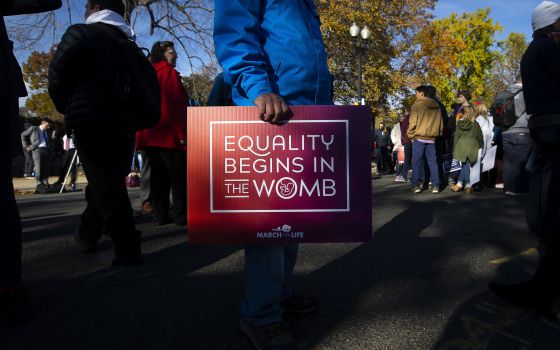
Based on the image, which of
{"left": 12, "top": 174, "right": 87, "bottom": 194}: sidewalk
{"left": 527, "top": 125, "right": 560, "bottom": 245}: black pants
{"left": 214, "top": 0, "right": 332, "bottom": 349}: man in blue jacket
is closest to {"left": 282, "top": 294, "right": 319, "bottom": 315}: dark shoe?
{"left": 214, "top": 0, "right": 332, "bottom": 349}: man in blue jacket

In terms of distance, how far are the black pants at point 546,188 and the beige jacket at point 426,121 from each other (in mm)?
6083

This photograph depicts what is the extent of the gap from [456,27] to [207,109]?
2141 inches

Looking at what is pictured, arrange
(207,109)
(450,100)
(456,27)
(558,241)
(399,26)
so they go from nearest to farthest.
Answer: (207,109)
(558,241)
(399,26)
(450,100)
(456,27)

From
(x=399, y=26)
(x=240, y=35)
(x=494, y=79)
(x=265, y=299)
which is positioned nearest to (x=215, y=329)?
(x=265, y=299)

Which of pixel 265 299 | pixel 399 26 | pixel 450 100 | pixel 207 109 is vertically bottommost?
pixel 265 299

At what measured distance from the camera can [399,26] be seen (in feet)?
109

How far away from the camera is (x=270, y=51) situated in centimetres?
217

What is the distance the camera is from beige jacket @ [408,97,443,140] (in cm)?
863

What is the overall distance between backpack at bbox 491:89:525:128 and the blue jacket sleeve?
4843 mm

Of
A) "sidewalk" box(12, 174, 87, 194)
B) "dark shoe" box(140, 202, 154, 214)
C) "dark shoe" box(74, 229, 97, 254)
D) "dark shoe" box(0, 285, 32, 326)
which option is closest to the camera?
"dark shoe" box(0, 285, 32, 326)

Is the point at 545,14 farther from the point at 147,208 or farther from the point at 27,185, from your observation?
the point at 27,185

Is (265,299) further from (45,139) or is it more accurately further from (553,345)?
(45,139)

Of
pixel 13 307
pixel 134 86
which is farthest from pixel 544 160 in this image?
pixel 13 307

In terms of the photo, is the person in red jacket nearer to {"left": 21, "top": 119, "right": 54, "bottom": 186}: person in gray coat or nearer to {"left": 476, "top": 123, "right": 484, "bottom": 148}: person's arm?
{"left": 476, "top": 123, "right": 484, "bottom": 148}: person's arm
